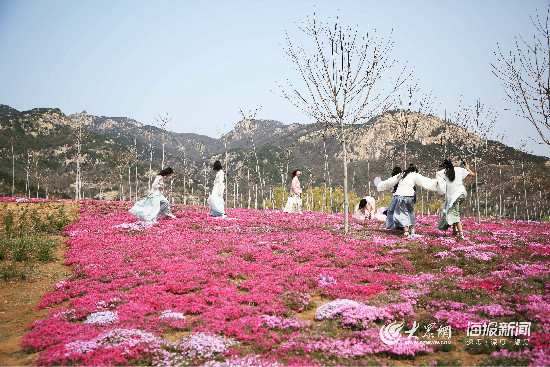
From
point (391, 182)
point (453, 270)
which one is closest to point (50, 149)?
point (391, 182)

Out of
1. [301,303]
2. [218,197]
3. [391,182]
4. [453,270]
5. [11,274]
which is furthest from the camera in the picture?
[218,197]

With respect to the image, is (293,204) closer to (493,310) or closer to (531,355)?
(493,310)

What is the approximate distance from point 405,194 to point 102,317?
12957 millimetres

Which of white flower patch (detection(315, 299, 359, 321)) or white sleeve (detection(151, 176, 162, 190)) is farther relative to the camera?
white sleeve (detection(151, 176, 162, 190))

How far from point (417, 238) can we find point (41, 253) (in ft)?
51.7

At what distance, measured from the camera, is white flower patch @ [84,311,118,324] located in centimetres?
779

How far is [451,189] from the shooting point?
584 inches

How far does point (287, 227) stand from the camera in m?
19.7

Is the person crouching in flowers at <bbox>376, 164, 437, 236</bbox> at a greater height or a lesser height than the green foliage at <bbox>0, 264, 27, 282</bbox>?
greater

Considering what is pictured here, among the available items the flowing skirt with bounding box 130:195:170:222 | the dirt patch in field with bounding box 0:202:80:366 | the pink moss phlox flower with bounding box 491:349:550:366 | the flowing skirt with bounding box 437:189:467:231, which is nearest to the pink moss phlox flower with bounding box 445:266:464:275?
the pink moss phlox flower with bounding box 491:349:550:366

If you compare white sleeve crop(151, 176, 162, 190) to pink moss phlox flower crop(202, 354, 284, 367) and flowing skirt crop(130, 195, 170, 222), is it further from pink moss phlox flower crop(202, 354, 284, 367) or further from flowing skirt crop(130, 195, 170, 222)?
pink moss phlox flower crop(202, 354, 284, 367)

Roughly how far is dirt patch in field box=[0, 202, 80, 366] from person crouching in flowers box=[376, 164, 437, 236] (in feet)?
45.3

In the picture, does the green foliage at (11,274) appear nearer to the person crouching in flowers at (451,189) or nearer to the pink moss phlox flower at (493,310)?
the pink moss phlox flower at (493,310)

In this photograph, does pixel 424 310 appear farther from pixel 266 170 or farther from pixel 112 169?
pixel 266 170
